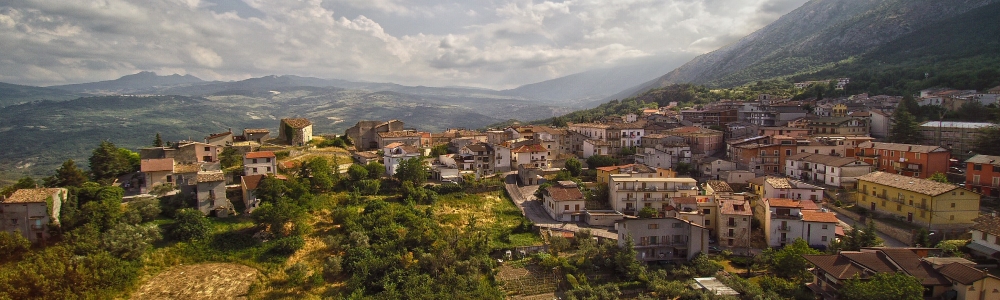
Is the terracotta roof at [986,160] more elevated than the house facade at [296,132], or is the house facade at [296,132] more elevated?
the house facade at [296,132]

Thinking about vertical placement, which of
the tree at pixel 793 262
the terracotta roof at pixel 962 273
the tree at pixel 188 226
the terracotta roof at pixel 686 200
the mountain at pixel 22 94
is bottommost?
the tree at pixel 793 262

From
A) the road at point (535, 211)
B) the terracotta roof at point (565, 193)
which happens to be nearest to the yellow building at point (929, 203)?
the road at point (535, 211)

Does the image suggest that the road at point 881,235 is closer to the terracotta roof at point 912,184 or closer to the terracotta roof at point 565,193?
the terracotta roof at point 912,184

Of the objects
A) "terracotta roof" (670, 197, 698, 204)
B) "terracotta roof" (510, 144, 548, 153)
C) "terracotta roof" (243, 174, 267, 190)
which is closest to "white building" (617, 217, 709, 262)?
"terracotta roof" (670, 197, 698, 204)

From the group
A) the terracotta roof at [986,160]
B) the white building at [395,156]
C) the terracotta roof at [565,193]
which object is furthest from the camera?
the white building at [395,156]

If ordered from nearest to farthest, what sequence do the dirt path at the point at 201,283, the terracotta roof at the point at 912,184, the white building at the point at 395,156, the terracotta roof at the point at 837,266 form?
the terracotta roof at the point at 837,266 < the dirt path at the point at 201,283 < the terracotta roof at the point at 912,184 < the white building at the point at 395,156

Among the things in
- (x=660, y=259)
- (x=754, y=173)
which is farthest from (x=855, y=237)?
(x=754, y=173)

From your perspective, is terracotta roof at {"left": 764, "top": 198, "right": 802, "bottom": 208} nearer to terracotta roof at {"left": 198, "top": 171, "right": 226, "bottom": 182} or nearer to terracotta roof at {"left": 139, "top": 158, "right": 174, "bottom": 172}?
terracotta roof at {"left": 198, "top": 171, "right": 226, "bottom": 182}
